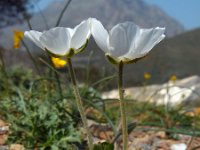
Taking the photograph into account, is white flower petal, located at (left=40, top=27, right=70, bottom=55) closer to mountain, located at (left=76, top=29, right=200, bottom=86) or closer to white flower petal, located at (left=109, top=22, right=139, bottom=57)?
white flower petal, located at (left=109, top=22, right=139, bottom=57)

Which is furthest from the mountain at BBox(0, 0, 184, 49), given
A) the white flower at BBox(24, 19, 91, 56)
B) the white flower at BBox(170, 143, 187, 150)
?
the white flower at BBox(170, 143, 187, 150)

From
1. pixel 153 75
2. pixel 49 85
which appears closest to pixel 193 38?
pixel 153 75

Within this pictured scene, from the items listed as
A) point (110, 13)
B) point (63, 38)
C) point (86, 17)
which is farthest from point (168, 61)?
point (110, 13)

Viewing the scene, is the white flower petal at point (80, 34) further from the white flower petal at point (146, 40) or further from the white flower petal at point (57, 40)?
the white flower petal at point (146, 40)

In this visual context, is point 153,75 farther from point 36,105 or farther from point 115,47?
point 115,47

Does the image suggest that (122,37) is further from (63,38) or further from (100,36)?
(63,38)

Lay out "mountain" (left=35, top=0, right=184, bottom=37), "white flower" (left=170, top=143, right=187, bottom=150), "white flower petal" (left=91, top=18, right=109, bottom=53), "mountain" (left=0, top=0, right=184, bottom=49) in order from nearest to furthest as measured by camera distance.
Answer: "white flower petal" (left=91, top=18, right=109, bottom=53), "white flower" (left=170, top=143, right=187, bottom=150), "mountain" (left=0, top=0, right=184, bottom=49), "mountain" (left=35, top=0, right=184, bottom=37)
